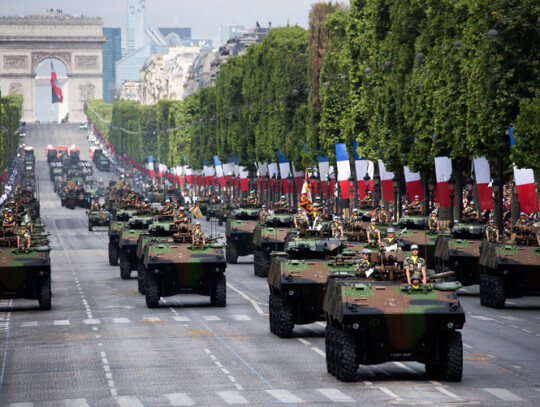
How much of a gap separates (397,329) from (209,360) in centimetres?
512

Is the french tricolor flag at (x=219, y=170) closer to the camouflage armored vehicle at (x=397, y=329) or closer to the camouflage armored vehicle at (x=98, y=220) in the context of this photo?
the camouflage armored vehicle at (x=98, y=220)

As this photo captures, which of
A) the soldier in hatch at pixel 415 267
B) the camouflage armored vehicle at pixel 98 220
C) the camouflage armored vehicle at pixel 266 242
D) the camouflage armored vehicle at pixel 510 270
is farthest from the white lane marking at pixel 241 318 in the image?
the camouflage armored vehicle at pixel 98 220

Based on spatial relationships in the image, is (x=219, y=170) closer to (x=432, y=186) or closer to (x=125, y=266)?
(x=432, y=186)

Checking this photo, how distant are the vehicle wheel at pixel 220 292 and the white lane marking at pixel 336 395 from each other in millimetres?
16153

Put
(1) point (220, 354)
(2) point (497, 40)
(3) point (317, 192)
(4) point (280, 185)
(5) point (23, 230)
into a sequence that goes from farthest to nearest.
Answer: (4) point (280, 185) < (3) point (317, 192) < (2) point (497, 40) < (5) point (23, 230) < (1) point (220, 354)

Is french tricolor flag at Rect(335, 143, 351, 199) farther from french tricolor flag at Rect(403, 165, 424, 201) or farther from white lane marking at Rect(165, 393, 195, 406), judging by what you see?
white lane marking at Rect(165, 393, 195, 406)

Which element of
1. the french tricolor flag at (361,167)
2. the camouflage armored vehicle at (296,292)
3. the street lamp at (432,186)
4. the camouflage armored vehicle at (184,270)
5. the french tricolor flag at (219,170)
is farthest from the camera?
the french tricolor flag at (219,170)

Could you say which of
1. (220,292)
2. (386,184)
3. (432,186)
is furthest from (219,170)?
(220,292)

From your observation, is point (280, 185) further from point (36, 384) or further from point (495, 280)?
point (36, 384)

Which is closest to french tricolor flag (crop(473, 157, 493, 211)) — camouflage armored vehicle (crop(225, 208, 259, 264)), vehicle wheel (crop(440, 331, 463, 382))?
camouflage armored vehicle (crop(225, 208, 259, 264))

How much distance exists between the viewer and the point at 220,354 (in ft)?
92.5

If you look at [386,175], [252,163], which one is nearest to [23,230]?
[386,175]

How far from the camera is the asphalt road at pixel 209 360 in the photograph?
22.4 meters

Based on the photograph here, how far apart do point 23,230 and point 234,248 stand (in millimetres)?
18457
